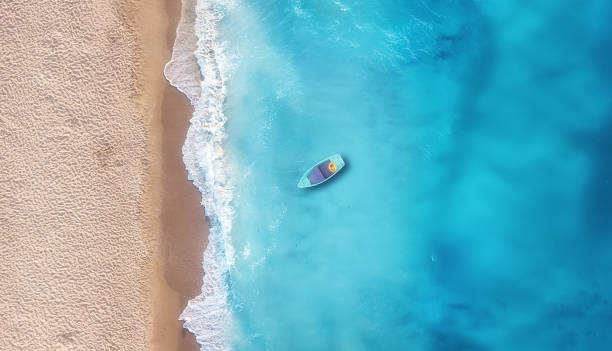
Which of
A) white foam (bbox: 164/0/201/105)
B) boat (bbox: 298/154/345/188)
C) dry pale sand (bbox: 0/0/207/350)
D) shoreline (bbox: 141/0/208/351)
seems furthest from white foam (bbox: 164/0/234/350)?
boat (bbox: 298/154/345/188)

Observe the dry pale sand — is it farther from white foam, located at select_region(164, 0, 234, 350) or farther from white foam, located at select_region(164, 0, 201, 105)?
white foam, located at select_region(164, 0, 201, 105)

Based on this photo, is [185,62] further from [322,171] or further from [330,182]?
[330,182]

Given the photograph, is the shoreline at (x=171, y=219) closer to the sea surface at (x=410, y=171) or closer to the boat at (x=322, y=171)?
the sea surface at (x=410, y=171)

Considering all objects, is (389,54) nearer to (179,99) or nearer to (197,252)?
(179,99)

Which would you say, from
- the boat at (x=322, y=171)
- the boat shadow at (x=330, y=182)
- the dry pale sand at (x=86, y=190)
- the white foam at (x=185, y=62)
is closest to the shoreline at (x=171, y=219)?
the dry pale sand at (x=86, y=190)

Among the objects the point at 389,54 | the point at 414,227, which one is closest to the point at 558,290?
the point at 414,227

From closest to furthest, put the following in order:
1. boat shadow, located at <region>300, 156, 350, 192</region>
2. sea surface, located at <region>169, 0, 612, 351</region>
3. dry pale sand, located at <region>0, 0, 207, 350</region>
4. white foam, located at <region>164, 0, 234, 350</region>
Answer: dry pale sand, located at <region>0, 0, 207, 350</region> < white foam, located at <region>164, 0, 234, 350</region> < sea surface, located at <region>169, 0, 612, 351</region> < boat shadow, located at <region>300, 156, 350, 192</region>

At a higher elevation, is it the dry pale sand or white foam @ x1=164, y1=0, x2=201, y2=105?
white foam @ x1=164, y1=0, x2=201, y2=105
